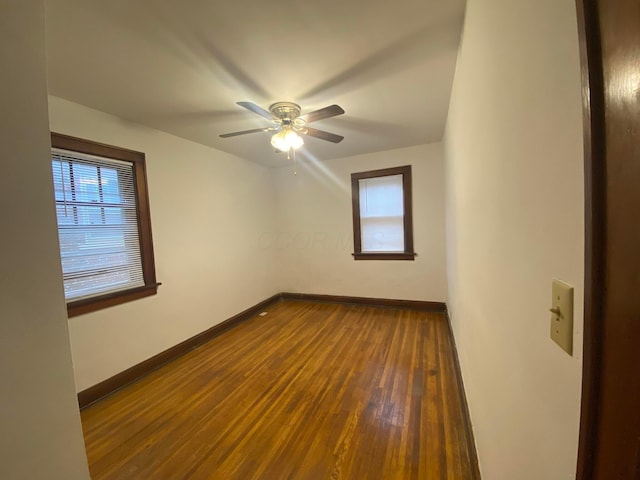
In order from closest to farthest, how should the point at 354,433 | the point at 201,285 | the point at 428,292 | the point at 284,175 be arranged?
the point at 354,433, the point at 201,285, the point at 428,292, the point at 284,175

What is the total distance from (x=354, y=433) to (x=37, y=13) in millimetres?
2502

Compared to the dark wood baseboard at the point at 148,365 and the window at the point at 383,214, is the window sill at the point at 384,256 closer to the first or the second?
the window at the point at 383,214

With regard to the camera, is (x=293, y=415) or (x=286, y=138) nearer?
(x=293, y=415)

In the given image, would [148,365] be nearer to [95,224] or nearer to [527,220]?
[95,224]

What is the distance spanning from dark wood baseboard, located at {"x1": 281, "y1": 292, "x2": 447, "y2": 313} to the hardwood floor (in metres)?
0.78

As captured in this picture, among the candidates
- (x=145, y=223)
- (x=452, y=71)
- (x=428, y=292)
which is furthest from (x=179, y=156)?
(x=428, y=292)

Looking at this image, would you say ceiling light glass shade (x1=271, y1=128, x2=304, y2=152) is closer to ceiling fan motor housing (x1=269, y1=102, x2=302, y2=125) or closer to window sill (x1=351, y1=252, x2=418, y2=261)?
ceiling fan motor housing (x1=269, y1=102, x2=302, y2=125)

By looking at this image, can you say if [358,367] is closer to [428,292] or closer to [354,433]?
[354,433]

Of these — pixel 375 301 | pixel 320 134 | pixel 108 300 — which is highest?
pixel 320 134

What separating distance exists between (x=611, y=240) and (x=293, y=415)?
6.68ft

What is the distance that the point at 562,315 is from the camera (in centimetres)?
49

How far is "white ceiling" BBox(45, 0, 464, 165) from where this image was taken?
1.27 metres

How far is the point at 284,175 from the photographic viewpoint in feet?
14.8

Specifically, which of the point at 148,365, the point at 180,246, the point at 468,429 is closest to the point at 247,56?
the point at 180,246
